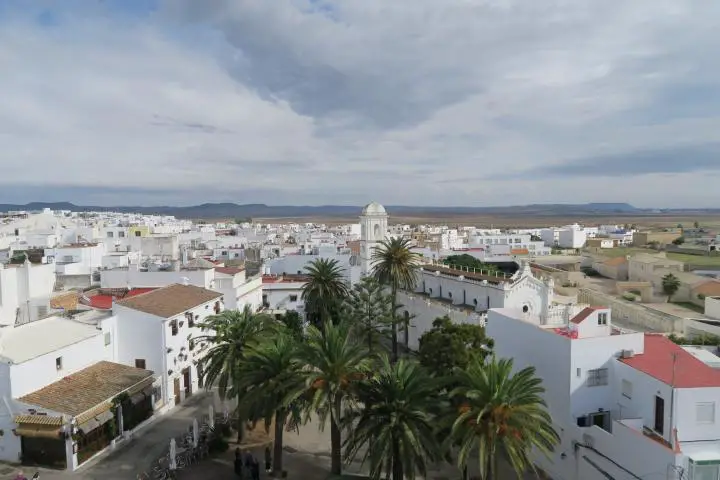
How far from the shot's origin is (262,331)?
2694 centimetres

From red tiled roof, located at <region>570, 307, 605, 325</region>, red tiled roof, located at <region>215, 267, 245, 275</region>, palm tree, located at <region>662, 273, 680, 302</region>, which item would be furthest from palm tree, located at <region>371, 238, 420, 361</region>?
palm tree, located at <region>662, 273, 680, 302</region>

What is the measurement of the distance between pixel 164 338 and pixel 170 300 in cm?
381

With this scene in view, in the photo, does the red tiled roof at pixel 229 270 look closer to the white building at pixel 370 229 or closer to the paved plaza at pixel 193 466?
the white building at pixel 370 229

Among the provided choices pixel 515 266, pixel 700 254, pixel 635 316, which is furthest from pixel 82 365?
pixel 700 254

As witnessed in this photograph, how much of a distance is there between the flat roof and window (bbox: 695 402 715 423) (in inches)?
1047

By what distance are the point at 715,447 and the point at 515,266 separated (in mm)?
67695

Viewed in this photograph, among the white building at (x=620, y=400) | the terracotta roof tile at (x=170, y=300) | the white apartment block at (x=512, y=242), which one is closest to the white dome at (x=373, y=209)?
the terracotta roof tile at (x=170, y=300)

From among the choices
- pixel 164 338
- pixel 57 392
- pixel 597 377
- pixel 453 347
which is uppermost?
pixel 597 377

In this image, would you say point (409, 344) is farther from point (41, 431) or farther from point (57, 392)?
point (41, 431)

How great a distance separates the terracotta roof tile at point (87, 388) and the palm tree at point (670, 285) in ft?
207

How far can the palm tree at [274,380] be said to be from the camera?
21.2 meters

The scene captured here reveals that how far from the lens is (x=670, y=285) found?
2687 inches

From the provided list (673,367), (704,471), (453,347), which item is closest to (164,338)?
(453,347)

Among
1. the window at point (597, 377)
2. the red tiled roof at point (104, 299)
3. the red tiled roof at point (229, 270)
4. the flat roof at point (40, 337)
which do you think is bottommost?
the window at point (597, 377)
